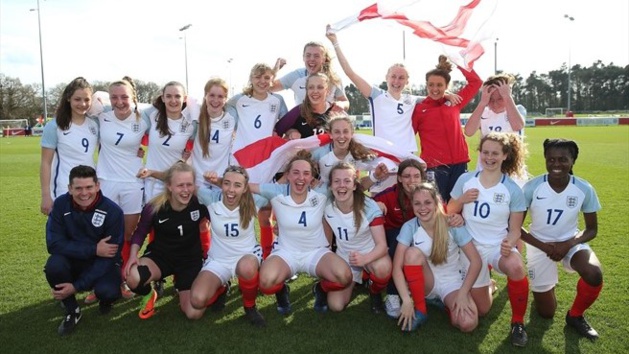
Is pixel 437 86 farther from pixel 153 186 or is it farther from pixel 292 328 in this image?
pixel 153 186

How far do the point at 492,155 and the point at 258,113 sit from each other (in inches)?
93.5

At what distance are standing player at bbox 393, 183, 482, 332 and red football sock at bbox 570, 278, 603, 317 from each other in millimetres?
739

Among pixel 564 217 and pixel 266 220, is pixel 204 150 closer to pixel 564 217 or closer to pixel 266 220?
pixel 266 220

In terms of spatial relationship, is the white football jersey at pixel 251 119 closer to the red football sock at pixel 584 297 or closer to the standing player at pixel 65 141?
the standing player at pixel 65 141

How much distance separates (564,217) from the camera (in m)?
3.89

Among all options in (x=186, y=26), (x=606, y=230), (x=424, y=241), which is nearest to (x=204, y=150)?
(x=424, y=241)

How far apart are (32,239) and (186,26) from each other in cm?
4592

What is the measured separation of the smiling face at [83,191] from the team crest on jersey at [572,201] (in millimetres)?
3797

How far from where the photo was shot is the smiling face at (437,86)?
4.86 meters

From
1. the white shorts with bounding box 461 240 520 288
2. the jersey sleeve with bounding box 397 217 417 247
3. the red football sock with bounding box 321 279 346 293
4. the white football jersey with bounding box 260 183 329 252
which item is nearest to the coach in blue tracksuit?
the white football jersey with bounding box 260 183 329 252

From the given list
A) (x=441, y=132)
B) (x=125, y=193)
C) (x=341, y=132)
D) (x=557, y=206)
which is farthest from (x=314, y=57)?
(x=557, y=206)

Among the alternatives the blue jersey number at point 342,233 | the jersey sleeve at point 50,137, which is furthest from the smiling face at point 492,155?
the jersey sleeve at point 50,137

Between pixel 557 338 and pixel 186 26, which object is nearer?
pixel 557 338

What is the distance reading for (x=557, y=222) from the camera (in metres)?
3.92
